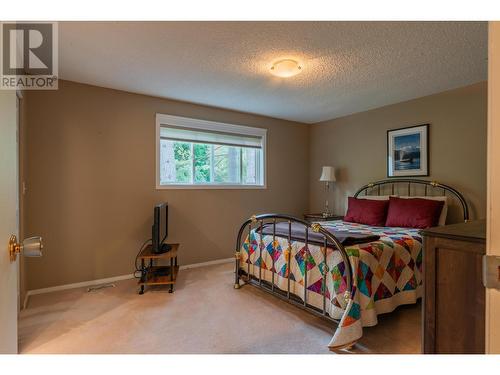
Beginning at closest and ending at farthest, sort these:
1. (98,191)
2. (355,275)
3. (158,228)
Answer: (355,275), (158,228), (98,191)

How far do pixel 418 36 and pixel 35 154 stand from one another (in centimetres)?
372

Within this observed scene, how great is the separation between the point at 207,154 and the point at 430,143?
302 centimetres

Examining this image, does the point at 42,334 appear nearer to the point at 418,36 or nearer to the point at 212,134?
the point at 212,134

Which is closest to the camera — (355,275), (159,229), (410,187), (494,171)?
(494,171)

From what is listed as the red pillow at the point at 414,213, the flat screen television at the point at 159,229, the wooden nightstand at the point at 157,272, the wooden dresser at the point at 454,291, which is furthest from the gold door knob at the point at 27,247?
the red pillow at the point at 414,213

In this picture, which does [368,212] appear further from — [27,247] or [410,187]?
[27,247]

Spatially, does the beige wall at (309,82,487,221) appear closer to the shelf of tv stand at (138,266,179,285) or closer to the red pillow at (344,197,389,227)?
the red pillow at (344,197,389,227)

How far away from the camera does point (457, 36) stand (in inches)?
77.5

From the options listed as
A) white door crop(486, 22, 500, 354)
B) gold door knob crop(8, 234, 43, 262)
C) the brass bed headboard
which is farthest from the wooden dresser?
the brass bed headboard

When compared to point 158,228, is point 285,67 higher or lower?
higher

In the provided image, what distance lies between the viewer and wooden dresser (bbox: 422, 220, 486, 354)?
86 centimetres

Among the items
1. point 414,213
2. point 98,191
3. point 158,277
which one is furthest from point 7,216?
point 414,213

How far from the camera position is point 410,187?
349cm
